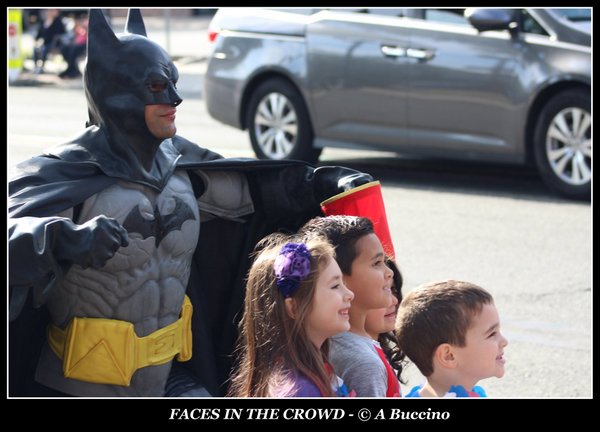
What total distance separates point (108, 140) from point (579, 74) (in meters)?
6.78

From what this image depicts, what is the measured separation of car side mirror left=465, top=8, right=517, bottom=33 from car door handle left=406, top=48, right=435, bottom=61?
0.45 metres

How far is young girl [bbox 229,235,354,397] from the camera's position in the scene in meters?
3.55

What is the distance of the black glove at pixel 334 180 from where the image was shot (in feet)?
13.7

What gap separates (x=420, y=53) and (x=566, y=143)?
1.39 meters

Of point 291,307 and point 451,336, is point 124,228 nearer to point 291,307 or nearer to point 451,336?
point 291,307

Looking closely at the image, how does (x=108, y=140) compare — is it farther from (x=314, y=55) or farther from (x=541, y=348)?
(x=314, y=55)

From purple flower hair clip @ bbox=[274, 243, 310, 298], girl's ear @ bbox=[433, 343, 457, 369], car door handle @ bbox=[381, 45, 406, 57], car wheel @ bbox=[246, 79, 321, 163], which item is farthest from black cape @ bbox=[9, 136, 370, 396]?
car wheel @ bbox=[246, 79, 321, 163]

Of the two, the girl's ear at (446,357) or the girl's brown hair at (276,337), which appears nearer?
the girl's brown hair at (276,337)

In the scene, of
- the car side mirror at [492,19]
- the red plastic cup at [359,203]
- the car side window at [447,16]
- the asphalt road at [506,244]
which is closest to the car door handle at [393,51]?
the car side window at [447,16]

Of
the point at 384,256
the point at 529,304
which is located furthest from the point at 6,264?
the point at 529,304

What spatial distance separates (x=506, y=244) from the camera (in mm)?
8812

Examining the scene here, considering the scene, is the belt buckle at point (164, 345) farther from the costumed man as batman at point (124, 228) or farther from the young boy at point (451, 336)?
the young boy at point (451, 336)

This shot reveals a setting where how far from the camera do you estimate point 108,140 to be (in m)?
3.75

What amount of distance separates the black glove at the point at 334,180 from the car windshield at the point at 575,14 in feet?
20.8
